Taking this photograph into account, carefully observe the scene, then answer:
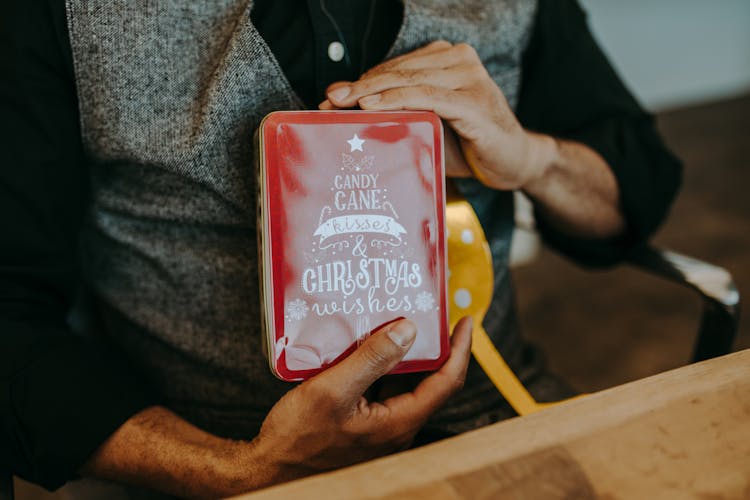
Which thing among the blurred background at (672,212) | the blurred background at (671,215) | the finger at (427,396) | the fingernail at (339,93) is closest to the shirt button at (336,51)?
the fingernail at (339,93)

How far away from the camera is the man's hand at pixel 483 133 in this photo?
63cm

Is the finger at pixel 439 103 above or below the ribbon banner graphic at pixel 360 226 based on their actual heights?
above

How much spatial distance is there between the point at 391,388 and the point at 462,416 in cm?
14

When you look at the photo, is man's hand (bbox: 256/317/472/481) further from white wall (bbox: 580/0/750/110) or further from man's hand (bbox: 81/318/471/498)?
white wall (bbox: 580/0/750/110)

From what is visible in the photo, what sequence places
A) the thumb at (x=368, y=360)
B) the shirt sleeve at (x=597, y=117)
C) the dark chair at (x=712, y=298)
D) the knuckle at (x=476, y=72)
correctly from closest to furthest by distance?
the thumb at (x=368, y=360) → the knuckle at (x=476, y=72) → the dark chair at (x=712, y=298) → the shirt sleeve at (x=597, y=117)

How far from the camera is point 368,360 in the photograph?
1.86 feet

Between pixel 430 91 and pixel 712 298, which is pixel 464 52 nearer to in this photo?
pixel 430 91

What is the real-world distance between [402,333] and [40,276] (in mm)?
402

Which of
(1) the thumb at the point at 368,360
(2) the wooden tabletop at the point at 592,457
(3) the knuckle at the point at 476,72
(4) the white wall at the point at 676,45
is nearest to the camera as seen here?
(2) the wooden tabletop at the point at 592,457

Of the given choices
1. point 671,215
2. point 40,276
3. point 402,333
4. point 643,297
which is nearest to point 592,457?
point 402,333

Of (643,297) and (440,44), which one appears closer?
(440,44)

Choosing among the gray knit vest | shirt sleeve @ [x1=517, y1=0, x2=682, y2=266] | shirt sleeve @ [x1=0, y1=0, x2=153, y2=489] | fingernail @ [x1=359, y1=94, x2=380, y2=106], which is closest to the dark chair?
shirt sleeve @ [x1=517, y1=0, x2=682, y2=266]

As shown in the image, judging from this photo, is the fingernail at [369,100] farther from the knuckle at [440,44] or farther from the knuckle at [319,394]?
the knuckle at [319,394]

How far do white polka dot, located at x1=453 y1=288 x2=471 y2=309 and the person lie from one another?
0.07 metres
